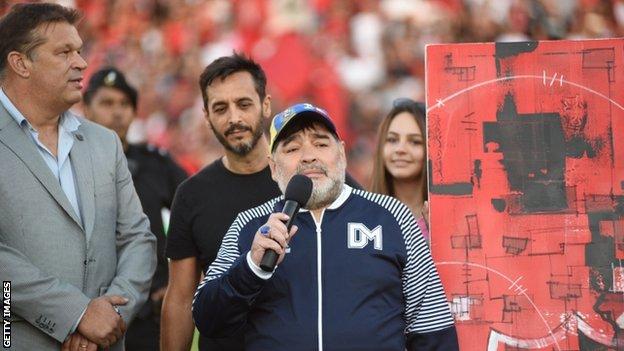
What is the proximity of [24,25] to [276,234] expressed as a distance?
5.29 feet

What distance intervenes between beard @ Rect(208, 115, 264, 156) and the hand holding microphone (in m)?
1.22

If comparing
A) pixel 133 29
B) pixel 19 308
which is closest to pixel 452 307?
pixel 19 308

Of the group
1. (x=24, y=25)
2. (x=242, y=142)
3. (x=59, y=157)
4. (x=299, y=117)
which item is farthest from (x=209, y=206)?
(x=24, y=25)

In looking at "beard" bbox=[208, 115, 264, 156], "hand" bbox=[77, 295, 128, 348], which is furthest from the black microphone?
"beard" bbox=[208, 115, 264, 156]

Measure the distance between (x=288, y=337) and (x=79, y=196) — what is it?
1105mm

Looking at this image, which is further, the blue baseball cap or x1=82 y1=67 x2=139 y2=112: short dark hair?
x1=82 y1=67 x2=139 y2=112: short dark hair

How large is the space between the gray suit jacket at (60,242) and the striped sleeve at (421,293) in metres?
1.11

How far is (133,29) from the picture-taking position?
11875mm

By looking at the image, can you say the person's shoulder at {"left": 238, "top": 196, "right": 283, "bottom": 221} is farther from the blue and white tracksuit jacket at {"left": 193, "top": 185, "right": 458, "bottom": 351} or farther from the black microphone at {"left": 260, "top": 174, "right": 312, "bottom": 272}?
the black microphone at {"left": 260, "top": 174, "right": 312, "bottom": 272}

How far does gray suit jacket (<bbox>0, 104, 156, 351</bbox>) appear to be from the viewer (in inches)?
151

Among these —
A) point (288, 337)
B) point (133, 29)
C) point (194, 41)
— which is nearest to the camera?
point (288, 337)

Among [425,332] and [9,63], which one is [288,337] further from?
[9,63]

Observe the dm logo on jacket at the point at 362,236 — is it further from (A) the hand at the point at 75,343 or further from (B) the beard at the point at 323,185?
(A) the hand at the point at 75,343

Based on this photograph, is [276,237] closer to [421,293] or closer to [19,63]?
[421,293]
